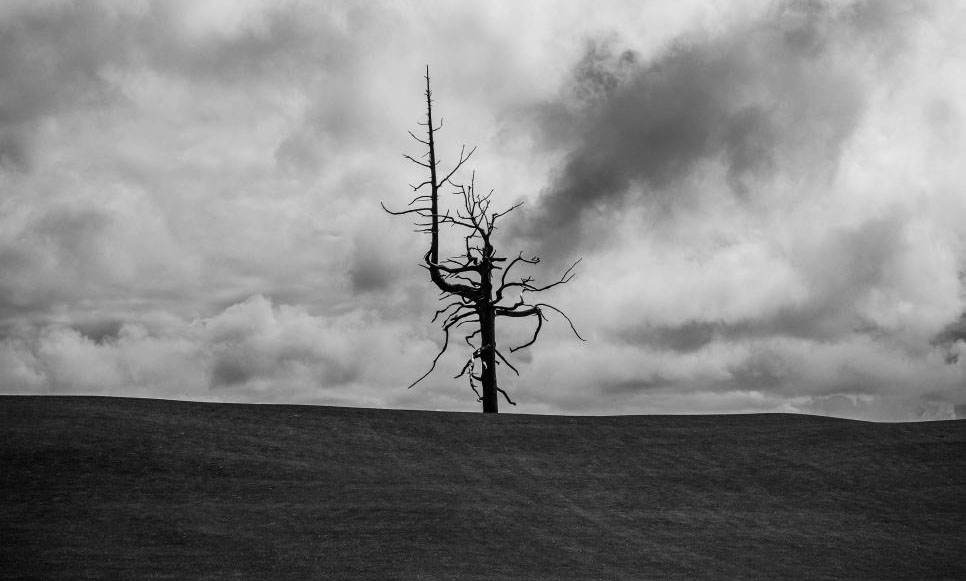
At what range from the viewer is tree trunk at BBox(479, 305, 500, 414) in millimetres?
32469

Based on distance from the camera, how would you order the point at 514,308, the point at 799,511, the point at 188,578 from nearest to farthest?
the point at 188,578, the point at 799,511, the point at 514,308

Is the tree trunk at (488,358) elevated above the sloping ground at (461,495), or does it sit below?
above

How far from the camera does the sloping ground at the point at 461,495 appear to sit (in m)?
17.6

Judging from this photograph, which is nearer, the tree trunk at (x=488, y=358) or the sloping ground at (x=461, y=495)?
the sloping ground at (x=461, y=495)

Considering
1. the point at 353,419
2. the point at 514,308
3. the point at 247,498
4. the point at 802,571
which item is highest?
the point at 514,308

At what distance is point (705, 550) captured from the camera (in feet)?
62.1

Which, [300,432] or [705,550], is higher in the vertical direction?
[300,432]

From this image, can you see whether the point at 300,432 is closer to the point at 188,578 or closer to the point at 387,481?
the point at 387,481

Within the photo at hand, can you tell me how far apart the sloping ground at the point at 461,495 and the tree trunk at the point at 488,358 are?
19.6ft

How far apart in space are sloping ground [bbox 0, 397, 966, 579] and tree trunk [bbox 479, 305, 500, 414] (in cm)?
598

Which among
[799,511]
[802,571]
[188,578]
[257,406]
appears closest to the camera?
[188,578]

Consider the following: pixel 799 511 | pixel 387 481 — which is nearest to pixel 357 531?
pixel 387 481

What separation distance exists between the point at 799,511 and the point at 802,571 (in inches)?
145

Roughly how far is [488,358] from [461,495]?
12.2m
